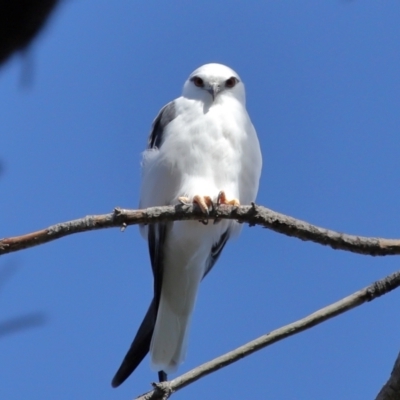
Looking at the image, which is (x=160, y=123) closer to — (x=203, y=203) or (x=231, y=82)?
(x=231, y=82)

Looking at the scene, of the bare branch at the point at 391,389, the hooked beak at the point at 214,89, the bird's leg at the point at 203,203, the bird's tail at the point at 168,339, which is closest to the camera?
the bare branch at the point at 391,389

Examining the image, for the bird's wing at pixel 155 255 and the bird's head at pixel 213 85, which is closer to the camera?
the bird's wing at pixel 155 255

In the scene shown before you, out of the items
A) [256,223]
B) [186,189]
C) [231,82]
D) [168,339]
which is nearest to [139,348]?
[168,339]

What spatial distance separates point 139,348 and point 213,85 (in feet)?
7.42

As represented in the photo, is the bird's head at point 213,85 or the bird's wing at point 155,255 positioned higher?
the bird's head at point 213,85

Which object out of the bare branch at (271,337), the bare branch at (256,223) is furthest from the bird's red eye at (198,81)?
the bare branch at (271,337)

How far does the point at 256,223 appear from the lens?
248 centimetres

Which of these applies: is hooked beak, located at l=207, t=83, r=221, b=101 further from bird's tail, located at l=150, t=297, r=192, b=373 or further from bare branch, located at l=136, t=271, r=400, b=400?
bare branch, located at l=136, t=271, r=400, b=400

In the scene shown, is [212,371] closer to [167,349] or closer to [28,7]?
[28,7]

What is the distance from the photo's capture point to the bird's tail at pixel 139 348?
10.4 ft

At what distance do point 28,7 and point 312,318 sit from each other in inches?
65.7

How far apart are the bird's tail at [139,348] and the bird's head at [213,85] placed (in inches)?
64.0

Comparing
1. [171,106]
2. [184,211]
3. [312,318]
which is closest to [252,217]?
[184,211]

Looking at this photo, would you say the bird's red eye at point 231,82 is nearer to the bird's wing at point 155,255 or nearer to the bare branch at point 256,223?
the bird's wing at point 155,255
